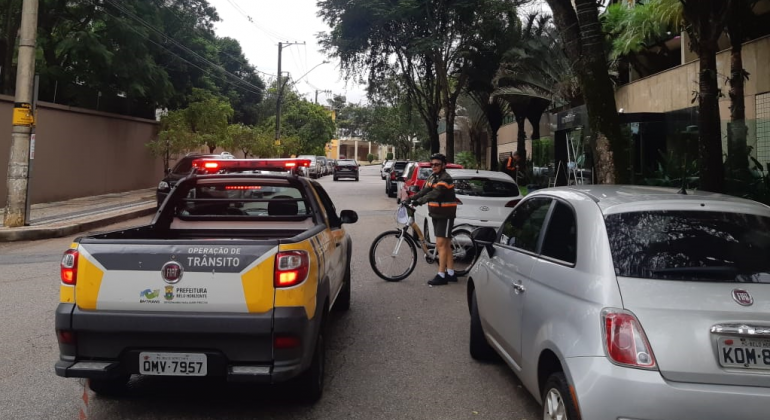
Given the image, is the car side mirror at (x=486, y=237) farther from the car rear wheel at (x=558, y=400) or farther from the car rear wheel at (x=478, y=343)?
the car rear wheel at (x=558, y=400)

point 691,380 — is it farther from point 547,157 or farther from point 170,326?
point 547,157

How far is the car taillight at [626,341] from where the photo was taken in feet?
8.91

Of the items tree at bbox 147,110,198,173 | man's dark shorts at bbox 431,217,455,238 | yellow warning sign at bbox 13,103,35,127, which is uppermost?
tree at bbox 147,110,198,173

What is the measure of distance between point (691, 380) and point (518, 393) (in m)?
1.93

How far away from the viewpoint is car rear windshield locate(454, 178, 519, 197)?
1002 centimetres

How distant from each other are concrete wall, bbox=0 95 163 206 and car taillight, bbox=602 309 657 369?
17.5 m

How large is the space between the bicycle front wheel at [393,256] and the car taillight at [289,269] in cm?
472

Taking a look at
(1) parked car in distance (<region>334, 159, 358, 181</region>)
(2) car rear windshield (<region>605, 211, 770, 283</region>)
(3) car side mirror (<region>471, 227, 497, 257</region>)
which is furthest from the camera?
(1) parked car in distance (<region>334, 159, 358, 181</region>)

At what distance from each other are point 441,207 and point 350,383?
388 centimetres

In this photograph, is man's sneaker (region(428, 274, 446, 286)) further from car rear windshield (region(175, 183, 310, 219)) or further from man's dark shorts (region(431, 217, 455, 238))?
car rear windshield (region(175, 183, 310, 219))

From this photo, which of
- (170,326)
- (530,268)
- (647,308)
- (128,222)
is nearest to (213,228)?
(170,326)

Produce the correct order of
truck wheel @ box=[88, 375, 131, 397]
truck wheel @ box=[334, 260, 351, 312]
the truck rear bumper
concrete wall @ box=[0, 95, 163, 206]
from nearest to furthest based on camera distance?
1. the truck rear bumper
2. truck wheel @ box=[88, 375, 131, 397]
3. truck wheel @ box=[334, 260, 351, 312]
4. concrete wall @ box=[0, 95, 163, 206]

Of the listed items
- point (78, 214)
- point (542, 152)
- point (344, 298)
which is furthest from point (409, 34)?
point (344, 298)

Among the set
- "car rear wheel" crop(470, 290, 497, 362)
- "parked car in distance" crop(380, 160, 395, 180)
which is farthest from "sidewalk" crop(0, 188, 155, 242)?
"parked car in distance" crop(380, 160, 395, 180)
